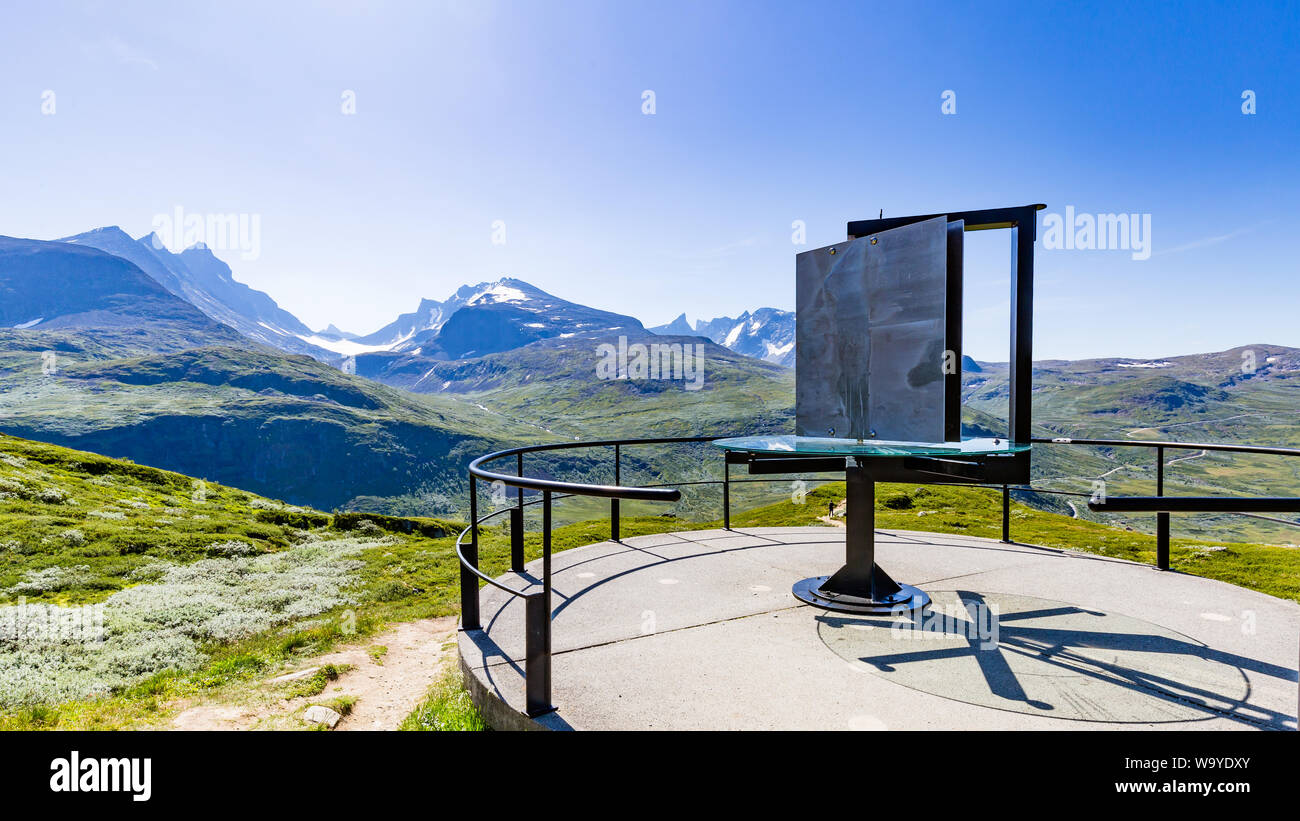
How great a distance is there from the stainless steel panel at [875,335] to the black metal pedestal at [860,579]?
23.9 inches

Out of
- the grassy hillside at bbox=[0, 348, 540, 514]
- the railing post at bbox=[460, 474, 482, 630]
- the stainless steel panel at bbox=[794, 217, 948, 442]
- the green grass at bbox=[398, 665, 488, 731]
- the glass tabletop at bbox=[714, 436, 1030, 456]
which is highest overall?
the stainless steel panel at bbox=[794, 217, 948, 442]

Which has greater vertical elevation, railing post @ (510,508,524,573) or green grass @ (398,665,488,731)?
railing post @ (510,508,524,573)

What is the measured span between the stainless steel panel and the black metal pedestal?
1.99 feet

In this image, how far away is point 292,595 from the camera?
1030cm

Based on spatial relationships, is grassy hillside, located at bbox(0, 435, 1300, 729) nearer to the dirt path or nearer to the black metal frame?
the dirt path

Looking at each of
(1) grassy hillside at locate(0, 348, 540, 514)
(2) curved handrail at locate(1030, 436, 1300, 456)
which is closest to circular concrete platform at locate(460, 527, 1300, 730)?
(2) curved handrail at locate(1030, 436, 1300, 456)

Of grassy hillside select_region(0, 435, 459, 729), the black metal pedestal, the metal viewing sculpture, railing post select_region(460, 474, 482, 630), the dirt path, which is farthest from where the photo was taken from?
grassy hillside select_region(0, 435, 459, 729)

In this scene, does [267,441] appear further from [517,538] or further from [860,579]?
[860,579]

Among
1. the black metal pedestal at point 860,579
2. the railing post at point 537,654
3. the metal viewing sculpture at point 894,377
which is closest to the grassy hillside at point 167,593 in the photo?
the railing post at point 537,654

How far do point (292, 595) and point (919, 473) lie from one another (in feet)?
33.7

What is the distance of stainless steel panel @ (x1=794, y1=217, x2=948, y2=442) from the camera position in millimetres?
5293

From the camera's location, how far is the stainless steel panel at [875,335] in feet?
17.4
